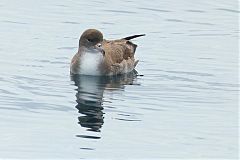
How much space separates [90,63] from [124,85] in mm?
1176

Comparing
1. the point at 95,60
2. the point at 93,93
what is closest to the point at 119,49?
the point at 95,60

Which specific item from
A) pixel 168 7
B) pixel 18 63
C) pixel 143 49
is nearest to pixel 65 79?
pixel 18 63

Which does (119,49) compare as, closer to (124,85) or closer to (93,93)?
(124,85)

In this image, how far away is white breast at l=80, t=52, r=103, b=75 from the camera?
75.4 feet

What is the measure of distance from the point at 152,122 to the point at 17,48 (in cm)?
709

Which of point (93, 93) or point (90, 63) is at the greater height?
point (90, 63)

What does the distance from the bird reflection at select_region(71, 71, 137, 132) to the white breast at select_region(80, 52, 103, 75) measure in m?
0.15

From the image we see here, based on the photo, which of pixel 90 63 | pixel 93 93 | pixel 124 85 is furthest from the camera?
pixel 90 63

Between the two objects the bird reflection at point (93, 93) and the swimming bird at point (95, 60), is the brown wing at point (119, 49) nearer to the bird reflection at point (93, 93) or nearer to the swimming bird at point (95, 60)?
the swimming bird at point (95, 60)

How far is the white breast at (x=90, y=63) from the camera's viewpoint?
75.4 ft

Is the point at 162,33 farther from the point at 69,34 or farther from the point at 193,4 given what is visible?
the point at 193,4

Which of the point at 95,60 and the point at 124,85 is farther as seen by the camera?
the point at 95,60

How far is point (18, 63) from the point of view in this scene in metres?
23.2

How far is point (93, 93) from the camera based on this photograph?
20953 millimetres
